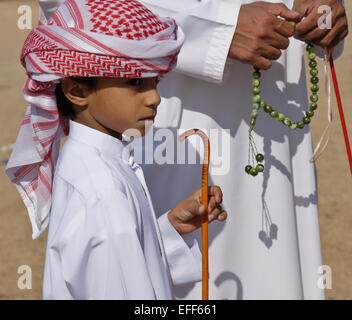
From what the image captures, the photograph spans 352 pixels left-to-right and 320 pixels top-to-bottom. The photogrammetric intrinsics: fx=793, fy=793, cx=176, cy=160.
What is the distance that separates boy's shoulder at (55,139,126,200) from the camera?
201 cm

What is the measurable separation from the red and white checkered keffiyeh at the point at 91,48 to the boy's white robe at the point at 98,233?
14cm

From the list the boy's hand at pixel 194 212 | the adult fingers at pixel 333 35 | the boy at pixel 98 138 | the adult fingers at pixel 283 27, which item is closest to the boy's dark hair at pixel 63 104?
the boy at pixel 98 138

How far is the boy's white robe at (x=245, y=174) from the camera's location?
2.69 m

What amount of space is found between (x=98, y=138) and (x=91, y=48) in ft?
0.85

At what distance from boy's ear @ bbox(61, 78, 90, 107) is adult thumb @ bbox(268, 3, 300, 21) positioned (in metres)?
0.69

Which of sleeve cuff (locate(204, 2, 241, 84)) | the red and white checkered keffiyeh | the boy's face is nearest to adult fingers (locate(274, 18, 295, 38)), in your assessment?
sleeve cuff (locate(204, 2, 241, 84))

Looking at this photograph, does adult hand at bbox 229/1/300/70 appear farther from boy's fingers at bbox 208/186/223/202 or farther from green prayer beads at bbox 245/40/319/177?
boy's fingers at bbox 208/186/223/202

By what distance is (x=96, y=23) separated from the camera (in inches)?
81.0

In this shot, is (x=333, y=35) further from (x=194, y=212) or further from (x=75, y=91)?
(x=75, y=91)

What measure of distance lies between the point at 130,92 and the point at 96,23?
0.67 ft

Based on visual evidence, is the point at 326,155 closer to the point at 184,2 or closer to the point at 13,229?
the point at 13,229

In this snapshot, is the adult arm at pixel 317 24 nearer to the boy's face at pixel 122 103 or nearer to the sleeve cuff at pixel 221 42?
the sleeve cuff at pixel 221 42

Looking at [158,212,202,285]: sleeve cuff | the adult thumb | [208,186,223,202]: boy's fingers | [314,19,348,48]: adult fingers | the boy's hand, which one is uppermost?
the adult thumb
